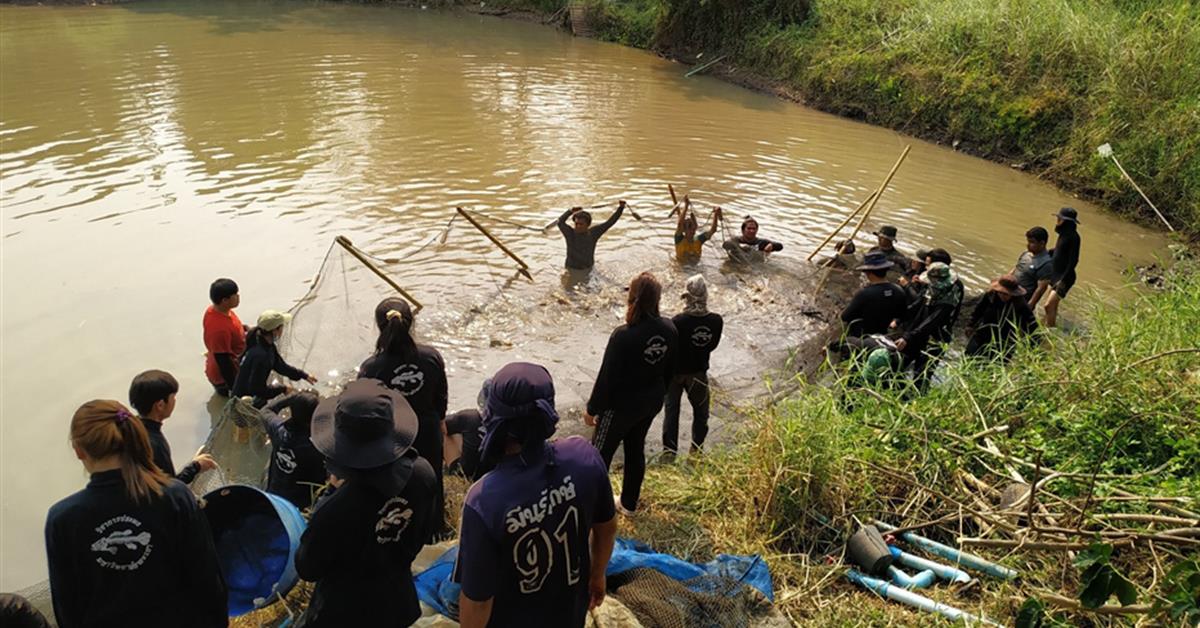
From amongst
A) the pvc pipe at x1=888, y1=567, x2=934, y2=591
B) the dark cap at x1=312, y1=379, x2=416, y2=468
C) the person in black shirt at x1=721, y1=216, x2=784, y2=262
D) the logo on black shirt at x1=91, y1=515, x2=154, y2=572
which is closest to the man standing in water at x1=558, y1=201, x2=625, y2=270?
the person in black shirt at x1=721, y1=216, x2=784, y2=262

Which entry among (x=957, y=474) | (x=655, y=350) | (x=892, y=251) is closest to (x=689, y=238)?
(x=892, y=251)

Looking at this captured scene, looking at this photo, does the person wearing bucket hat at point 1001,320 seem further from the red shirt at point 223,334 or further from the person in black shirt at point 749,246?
the red shirt at point 223,334

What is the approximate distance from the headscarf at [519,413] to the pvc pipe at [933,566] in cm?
249

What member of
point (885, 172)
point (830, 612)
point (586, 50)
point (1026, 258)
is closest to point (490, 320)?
point (830, 612)

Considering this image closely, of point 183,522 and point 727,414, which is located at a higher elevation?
point 183,522

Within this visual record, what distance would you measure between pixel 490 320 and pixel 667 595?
4.77 meters

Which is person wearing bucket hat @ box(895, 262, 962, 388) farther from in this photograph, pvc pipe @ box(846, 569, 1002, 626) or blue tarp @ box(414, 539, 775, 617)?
blue tarp @ box(414, 539, 775, 617)

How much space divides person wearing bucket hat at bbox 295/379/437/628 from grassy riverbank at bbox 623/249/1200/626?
1861 millimetres

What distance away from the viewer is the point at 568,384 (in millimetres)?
6680

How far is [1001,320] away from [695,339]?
291cm

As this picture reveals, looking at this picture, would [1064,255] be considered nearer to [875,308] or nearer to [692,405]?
[875,308]

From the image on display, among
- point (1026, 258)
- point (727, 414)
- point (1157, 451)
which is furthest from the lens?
point (1026, 258)

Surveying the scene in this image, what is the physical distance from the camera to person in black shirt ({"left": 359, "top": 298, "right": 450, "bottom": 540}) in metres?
3.82

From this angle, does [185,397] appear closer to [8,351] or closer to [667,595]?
[8,351]
